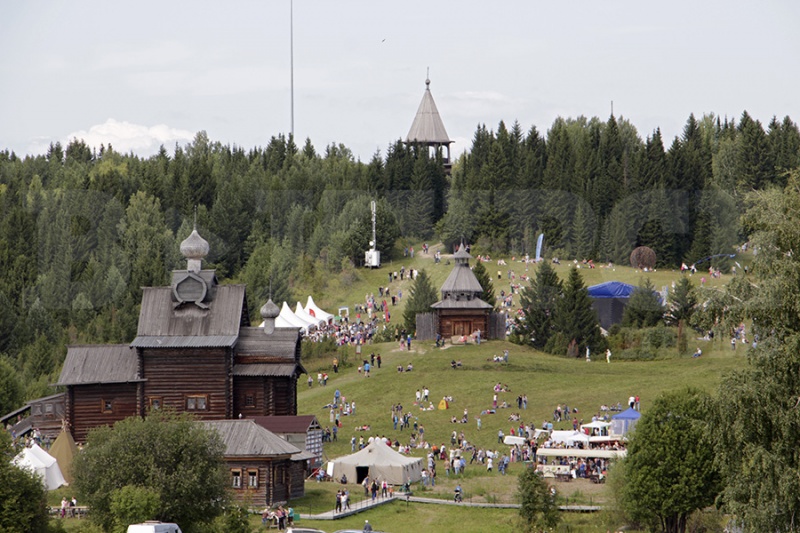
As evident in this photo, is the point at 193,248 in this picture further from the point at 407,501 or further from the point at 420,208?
the point at 420,208

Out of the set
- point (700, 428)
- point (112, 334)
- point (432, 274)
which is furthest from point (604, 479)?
point (432, 274)

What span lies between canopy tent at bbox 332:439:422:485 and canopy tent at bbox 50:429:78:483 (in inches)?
430

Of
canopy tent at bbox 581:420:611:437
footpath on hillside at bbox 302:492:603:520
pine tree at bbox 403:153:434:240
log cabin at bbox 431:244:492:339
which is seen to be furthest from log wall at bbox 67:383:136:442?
pine tree at bbox 403:153:434:240

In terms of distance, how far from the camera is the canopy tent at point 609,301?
99625mm

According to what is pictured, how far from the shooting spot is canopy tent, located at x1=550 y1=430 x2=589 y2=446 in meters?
63.8

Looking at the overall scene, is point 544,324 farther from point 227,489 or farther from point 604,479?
point 227,489

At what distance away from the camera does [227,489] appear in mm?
52906

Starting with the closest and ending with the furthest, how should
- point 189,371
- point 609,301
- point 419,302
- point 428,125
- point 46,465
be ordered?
point 46,465
point 189,371
point 419,302
point 609,301
point 428,125

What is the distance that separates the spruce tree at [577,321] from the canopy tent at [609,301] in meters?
9.84

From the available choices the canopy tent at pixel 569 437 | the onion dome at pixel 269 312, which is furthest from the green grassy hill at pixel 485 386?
the onion dome at pixel 269 312

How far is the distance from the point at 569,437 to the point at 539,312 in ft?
87.7

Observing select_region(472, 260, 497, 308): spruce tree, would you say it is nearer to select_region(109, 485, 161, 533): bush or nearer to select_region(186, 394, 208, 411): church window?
select_region(186, 394, 208, 411): church window

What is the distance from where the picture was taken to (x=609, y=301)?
100000 mm

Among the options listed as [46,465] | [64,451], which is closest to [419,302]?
[64,451]
